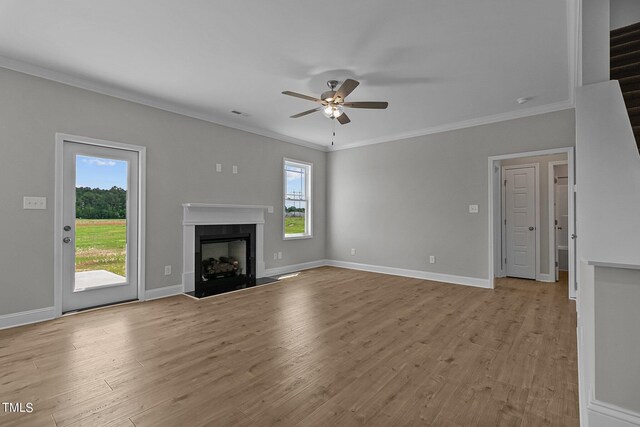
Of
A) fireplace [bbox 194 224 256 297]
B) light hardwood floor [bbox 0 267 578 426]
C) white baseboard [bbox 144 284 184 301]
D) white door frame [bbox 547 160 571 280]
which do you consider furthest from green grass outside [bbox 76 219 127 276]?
white door frame [bbox 547 160 571 280]

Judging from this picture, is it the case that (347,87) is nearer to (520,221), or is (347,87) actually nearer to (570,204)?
(570,204)

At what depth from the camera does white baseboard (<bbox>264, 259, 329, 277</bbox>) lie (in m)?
5.75

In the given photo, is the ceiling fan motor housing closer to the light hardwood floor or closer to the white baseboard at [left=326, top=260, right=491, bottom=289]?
the light hardwood floor

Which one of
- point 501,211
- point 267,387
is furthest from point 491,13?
point 501,211

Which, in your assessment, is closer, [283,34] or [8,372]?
[8,372]

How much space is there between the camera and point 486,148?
4.88 m

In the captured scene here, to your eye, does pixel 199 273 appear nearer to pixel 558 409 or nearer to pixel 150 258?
pixel 150 258

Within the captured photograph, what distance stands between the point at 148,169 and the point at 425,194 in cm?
453

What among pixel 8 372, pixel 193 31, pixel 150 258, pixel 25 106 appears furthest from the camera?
pixel 150 258

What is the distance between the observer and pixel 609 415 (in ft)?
4.67

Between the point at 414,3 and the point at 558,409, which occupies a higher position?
the point at 414,3

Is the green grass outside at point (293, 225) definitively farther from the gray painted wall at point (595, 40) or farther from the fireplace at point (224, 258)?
the gray painted wall at point (595, 40)

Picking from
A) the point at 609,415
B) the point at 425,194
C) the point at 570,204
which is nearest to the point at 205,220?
the point at 425,194

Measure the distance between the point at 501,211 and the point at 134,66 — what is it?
20.6ft
